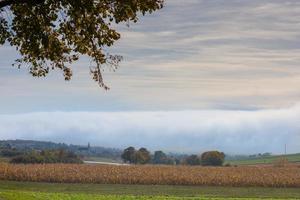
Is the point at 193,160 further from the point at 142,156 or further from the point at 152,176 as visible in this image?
the point at 152,176

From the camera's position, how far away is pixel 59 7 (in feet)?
83.1

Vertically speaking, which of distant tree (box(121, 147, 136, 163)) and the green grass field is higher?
distant tree (box(121, 147, 136, 163))

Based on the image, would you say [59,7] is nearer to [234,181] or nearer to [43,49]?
[43,49]

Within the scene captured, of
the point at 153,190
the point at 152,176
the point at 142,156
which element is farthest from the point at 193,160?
the point at 153,190

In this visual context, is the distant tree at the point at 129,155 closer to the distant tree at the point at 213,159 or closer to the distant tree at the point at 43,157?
the distant tree at the point at 213,159

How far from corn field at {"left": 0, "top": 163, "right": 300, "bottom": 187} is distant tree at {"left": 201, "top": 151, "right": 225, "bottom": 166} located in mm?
96183

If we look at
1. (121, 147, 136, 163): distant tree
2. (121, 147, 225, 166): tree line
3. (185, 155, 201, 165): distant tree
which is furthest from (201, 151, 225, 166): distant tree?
(121, 147, 136, 163): distant tree

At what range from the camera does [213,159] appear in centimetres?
17538

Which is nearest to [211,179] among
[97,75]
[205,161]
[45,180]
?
[45,180]

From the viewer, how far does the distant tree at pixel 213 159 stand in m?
175

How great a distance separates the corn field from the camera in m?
70.2

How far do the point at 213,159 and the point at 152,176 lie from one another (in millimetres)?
104902

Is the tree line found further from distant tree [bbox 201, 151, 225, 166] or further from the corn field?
the corn field

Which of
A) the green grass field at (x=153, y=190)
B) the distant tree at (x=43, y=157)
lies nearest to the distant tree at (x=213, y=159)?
the distant tree at (x=43, y=157)
